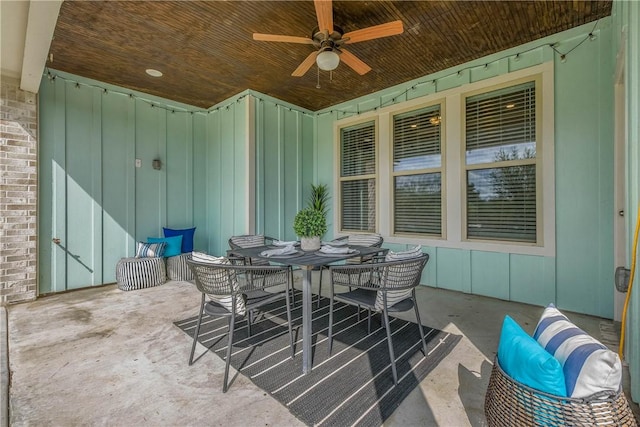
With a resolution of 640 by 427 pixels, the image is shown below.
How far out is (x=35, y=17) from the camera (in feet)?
8.11

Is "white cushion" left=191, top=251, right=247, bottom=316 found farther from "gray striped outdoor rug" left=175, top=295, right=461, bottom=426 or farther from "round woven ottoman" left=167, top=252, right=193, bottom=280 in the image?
"round woven ottoman" left=167, top=252, right=193, bottom=280

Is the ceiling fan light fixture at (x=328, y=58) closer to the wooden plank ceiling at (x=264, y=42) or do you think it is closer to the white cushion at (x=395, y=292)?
the wooden plank ceiling at (x=264, y=42)

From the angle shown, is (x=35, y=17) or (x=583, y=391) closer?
(x=583, y=391)

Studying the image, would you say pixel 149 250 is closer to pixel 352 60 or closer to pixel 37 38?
pixel 37 38

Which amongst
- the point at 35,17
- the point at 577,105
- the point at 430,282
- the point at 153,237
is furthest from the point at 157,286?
the point at 577,105

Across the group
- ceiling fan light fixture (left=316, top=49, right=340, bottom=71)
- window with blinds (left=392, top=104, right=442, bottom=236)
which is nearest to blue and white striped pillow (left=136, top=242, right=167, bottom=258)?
ceiling fan light fixture (left=316, top=49, right=340, bottom=71)

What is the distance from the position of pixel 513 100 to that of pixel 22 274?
6.67 meters

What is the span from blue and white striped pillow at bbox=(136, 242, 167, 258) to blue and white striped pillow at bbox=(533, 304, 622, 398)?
488 cm

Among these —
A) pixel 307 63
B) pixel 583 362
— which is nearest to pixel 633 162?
pixel 583 362

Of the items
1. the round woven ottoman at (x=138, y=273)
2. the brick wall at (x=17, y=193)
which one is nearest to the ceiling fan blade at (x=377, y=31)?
the round woven ottoman at (x=138, y=273)

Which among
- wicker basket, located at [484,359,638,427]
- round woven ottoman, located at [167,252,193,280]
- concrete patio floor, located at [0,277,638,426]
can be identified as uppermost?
wicker basket, located at [484,359,638,427]

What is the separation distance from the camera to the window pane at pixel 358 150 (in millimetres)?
5215

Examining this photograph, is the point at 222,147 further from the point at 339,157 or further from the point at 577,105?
the point at 577,105

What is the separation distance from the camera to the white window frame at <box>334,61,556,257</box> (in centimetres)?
345
